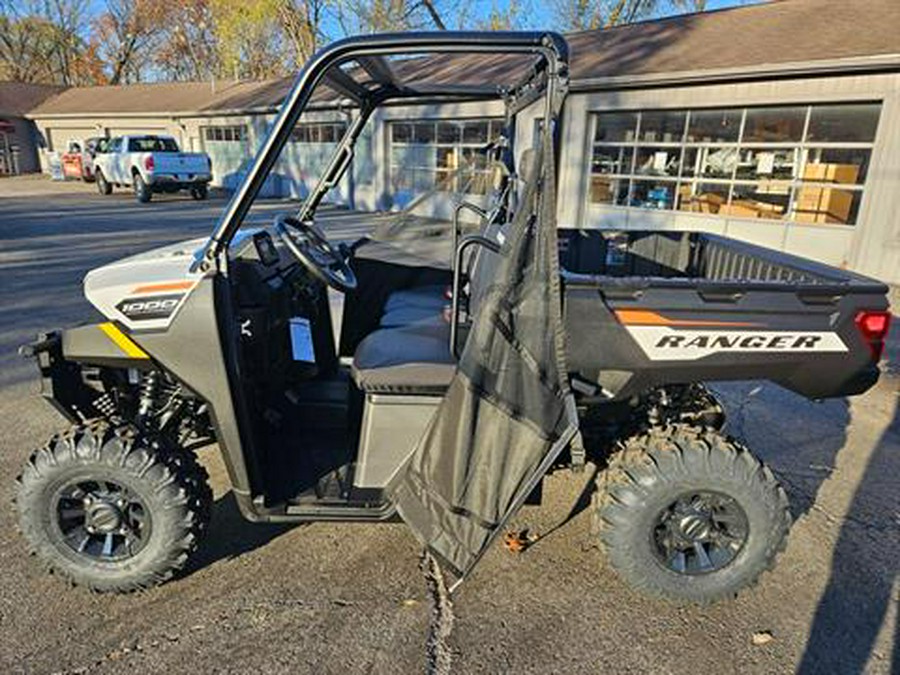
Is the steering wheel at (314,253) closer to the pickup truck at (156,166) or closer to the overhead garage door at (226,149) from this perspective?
the pickup truck at (156,166)

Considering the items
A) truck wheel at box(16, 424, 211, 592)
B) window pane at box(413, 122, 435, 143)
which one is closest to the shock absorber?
truck wheel at box(16, 424, 211, 592)

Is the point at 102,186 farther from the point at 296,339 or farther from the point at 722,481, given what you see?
the point at 722,481

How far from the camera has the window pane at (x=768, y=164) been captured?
9.30m

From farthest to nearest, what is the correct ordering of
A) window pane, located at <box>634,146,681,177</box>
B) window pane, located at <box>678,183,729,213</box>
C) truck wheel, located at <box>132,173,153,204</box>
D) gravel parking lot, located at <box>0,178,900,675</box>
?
truck wheel, located at <box>132,173,153,204</box> → window pane, located at <box>634,146,681,177</box> → window pane, located at <box>678,183,729,213</box> → gravel parking lot, located at <box>0,178,900,675</box>

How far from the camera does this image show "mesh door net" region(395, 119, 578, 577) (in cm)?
200

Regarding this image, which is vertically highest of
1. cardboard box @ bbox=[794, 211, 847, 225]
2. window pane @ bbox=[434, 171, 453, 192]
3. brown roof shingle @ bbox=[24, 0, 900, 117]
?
brown roof shingle @ bbox=[24, 0, 900, 117]

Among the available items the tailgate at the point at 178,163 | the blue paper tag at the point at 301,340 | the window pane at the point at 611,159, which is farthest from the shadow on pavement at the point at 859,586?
the tailgate at the point at 178,163

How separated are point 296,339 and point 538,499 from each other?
1413mm

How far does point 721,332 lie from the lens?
7.11ft

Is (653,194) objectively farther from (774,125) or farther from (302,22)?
(302,22)

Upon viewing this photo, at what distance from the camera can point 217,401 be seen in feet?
7.14

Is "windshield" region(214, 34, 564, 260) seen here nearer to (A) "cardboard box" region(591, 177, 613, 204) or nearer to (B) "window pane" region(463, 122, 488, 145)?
(B) "window pane" region(463, 122, 488, 145)

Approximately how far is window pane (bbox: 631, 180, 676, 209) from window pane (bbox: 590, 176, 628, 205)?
0.20 metres

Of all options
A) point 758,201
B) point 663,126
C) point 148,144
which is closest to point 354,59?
point 758,201
